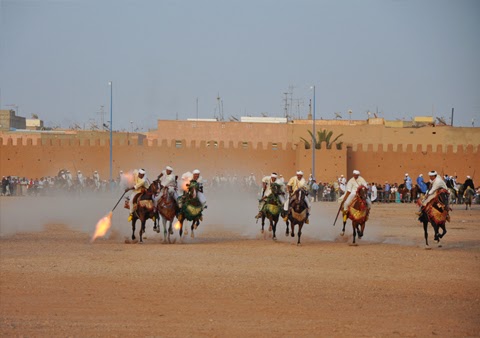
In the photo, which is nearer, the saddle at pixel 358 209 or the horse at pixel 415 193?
the saddle at pixel 358 209

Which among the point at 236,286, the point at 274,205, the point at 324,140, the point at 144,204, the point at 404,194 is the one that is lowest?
the point at 404,194

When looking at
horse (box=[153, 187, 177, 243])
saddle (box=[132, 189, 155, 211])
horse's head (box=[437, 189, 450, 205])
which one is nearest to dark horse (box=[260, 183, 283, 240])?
horse (box=[153, 187, 177, 243])

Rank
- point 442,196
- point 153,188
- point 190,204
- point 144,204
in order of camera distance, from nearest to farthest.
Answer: point 442,196, point 144,204, point 153,188, point 190,204

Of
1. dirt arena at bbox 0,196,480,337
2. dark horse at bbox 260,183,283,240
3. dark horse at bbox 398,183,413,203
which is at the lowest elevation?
dark horse at bbox 398,183,413,203

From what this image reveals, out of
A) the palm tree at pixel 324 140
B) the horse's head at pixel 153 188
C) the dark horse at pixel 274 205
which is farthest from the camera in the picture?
the palm tree at pixel 324 140

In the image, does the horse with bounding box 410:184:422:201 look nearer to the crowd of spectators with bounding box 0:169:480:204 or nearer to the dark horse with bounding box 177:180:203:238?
the crowd of spectators with bounding box 0:169:480:204

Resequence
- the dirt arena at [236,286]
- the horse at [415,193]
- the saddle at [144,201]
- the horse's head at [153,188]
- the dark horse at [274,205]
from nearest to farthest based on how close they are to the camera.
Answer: the dirt arena at [236,286]
the saddle at [144,201]
the horse's head at [153,188]
the dark horse at [274,205]
the horse at [415,193]

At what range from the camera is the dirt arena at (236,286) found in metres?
11.6

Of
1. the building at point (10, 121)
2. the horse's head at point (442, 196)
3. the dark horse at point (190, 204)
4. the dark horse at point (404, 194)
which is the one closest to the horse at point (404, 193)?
the dark horse at point (404, 194)

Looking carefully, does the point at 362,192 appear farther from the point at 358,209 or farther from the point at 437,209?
the point at 437,209

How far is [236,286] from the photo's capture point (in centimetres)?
1486

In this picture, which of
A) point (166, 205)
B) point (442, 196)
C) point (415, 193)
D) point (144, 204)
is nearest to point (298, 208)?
point (166, 205)

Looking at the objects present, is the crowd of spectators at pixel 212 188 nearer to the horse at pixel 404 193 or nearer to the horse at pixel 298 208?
the horse at pixel 404 193

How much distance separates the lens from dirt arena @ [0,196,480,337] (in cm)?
1160
